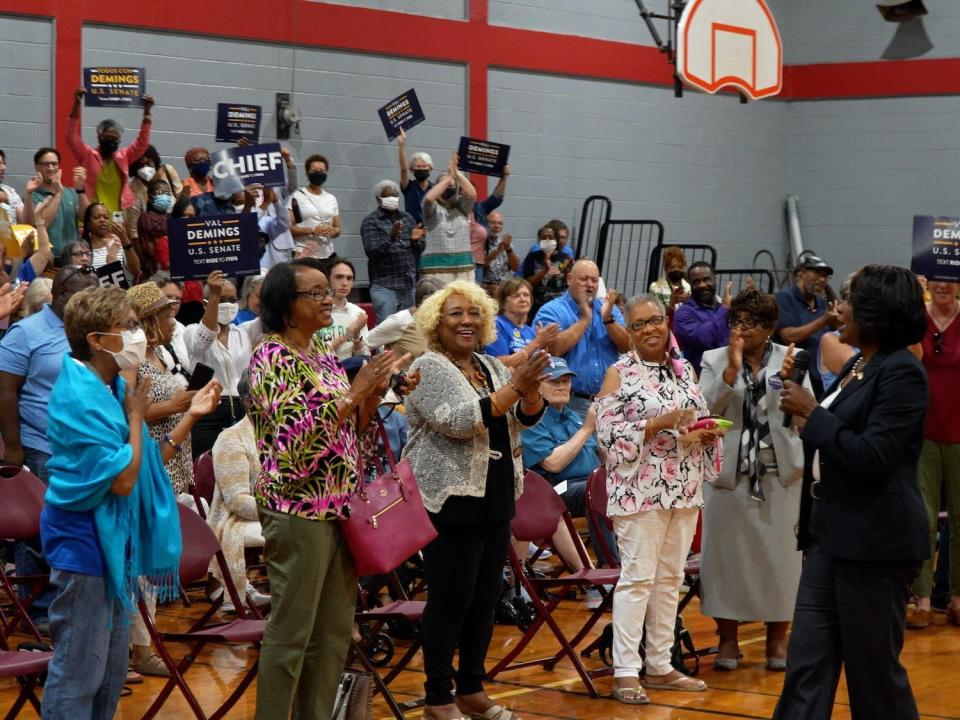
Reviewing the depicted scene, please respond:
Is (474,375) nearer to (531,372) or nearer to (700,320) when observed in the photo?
(531,372)

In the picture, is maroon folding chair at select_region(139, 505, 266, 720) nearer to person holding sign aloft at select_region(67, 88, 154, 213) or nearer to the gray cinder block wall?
person holding sign aloft at select_region(67, 88, 154, 213)

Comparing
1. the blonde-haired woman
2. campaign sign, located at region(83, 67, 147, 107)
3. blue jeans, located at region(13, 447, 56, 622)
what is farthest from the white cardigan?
campaign sign, located at region(83, 67, 147, 107)

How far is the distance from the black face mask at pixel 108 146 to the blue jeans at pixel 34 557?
469cm

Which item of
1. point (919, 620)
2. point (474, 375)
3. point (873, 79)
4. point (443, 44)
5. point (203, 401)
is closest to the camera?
point (203, 401)

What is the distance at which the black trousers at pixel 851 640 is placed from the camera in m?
3.85

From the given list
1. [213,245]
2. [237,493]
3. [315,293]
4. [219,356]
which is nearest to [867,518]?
[315,293]

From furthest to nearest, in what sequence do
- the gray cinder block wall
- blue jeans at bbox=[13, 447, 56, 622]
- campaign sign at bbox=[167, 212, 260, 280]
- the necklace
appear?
the gray cinder block wall, campaign sign at bbox=[167, 212, 260, 280], blue jeans at bbox=[13, 447, 56, 622], the necklace

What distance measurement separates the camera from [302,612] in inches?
166

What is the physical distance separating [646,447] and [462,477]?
3.48 feet

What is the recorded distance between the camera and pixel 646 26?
15.8m

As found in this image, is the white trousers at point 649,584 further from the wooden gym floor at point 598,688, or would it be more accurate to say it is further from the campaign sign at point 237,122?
the campaign sign at point 237,122

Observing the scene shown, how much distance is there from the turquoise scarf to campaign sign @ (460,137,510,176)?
837cm

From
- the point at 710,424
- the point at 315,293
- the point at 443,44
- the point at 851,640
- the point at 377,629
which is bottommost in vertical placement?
the point at 377,629

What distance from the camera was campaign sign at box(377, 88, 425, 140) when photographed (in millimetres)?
12617
